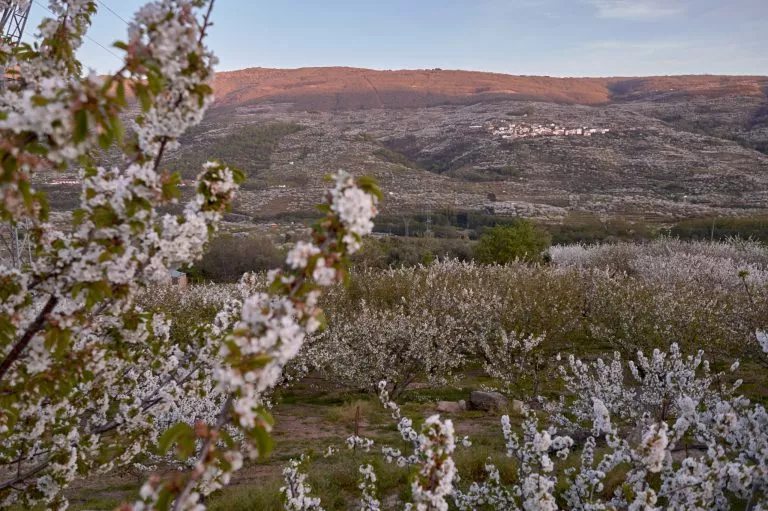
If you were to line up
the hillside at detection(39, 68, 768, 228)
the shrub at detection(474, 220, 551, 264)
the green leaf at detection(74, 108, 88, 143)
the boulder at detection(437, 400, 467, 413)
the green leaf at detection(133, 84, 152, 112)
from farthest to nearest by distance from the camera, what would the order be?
the hillside at detection(39, 68, 768, 228) < the shrub at detection(474, 220, 551, 264) < the boulder at detection(437, 400, 467, 413) < the green leaf at detection(133, 84, 152, 112) < the green leaf at detection(74, 108, 88, 143)

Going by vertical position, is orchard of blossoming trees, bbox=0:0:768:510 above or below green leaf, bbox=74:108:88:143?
below

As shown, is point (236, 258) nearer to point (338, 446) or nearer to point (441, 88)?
point (338, 446)

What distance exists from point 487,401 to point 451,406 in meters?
0.99

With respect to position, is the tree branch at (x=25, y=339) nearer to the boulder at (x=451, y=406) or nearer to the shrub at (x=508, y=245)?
the boulder at (x=451, y=406)

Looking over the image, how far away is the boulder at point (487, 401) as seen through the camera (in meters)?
14.6

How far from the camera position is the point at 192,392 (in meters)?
4.55

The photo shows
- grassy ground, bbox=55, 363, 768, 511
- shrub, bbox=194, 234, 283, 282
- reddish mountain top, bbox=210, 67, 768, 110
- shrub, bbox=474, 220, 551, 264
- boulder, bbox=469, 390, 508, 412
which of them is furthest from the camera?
reddish mountain top, bbox=210, 67, 768, 110

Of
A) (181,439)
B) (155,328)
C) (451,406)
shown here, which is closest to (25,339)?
(181,439)

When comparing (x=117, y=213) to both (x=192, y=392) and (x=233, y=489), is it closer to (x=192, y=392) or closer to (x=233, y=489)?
(x=192, y=392)

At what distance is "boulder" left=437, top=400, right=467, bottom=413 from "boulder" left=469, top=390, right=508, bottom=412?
0.25 meters

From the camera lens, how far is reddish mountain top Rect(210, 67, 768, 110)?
157375 millimetres

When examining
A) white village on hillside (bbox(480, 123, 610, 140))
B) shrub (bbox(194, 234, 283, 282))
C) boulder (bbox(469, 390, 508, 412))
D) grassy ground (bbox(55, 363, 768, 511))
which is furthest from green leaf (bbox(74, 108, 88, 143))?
white village on hillside (bbox(480, 123, 610, 140))

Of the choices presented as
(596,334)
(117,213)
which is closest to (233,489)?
(117,213)

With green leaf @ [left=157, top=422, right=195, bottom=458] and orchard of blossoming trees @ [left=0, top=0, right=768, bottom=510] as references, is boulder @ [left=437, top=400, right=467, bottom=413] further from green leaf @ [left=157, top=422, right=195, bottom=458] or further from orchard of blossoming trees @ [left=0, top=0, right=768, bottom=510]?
green leaf @ [left=157, top=422, right=195, bottom=458]
